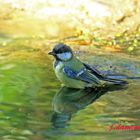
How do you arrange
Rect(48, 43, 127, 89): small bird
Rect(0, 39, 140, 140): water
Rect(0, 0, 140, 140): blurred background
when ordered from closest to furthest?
Rect(0, 39, 140, 140): water → Rect(0, 0, 140, 140): blurred background → Rect(48, 43, 127, 89): small bird

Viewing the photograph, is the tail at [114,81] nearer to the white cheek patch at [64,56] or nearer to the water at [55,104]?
the water at [55,104]

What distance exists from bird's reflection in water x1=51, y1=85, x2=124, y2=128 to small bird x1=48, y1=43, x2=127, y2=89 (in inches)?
2.7

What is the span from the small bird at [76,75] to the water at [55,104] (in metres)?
0.12

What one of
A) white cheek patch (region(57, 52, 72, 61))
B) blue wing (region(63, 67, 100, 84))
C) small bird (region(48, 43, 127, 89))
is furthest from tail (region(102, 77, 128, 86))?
white cheek patch (region(57, 52, 72, 61))

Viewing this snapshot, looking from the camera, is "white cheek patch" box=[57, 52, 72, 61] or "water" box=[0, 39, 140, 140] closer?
"water" box=[0, 39, 140, 140]

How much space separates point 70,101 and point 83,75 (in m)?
0.60

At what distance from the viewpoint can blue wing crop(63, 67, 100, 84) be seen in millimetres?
7672

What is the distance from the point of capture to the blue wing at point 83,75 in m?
7.67

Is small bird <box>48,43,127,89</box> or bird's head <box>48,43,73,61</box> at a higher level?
bird's head <box>48,43,73,61</box>

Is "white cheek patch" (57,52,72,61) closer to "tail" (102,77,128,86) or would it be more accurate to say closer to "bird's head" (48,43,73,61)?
"bird's head" (48,43,73,61)

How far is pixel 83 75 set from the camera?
7707mm

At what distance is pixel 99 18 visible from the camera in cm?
1116

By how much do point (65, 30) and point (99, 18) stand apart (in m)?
Answer: 0.72

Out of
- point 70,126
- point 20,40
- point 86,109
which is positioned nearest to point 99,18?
point 20,40
